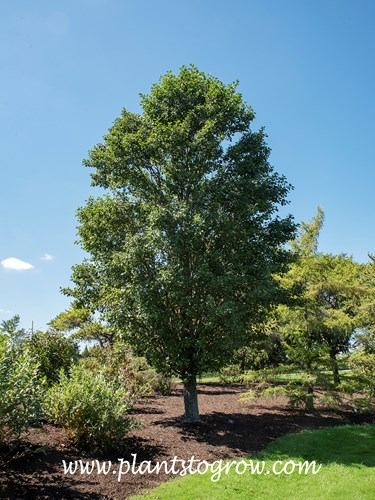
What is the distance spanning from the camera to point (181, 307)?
12.3 m

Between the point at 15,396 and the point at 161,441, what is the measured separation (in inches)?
203

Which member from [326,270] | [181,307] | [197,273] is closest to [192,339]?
[181,307]

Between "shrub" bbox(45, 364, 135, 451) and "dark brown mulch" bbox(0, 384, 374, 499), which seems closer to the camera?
"dark brown mulch" bbox(0, 384, 374, 499)

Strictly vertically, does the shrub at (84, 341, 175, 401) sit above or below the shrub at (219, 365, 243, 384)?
above

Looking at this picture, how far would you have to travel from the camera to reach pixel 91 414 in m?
8.82

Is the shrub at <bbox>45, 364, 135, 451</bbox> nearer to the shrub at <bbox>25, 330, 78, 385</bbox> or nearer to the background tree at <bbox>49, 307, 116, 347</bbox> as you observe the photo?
the shrub at <bbox>25, 330, 78, 385</bbox>

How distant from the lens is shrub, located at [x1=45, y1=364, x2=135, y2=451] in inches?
346

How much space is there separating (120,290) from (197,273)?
2.58 metres

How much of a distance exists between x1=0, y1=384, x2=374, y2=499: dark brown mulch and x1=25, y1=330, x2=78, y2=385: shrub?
10.9 feet

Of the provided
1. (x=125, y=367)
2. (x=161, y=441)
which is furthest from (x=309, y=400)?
(x=161, y=441)

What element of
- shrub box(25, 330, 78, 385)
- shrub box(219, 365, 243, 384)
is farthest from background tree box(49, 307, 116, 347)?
shrub box(25, 330, 78, 385)

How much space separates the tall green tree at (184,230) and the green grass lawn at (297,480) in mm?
3558

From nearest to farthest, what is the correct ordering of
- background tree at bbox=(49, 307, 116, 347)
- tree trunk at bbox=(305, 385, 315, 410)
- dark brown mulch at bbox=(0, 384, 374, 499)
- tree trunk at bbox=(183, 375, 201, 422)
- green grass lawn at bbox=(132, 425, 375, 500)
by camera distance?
dark brown mulch at bbox=(0, 384, 374, 499) < green grass lawn at bbox=(132, 425, 375, 500) < tree trunk at bbox=(183, 375, 201, 422) < tree trunk at bbox=(305, 385, 315, 410) < background tree at bbox=(49, 307, 116, 347)

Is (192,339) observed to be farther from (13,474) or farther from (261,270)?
(13,474)
